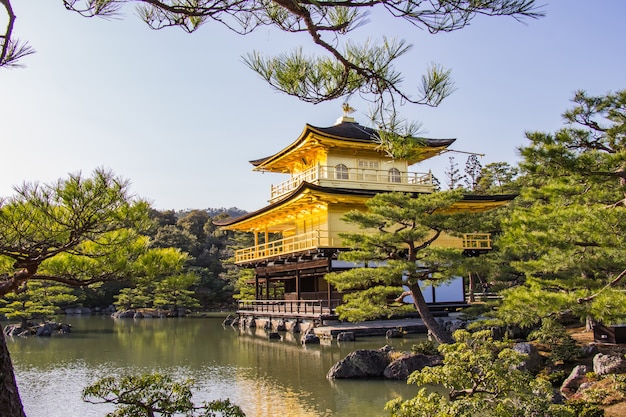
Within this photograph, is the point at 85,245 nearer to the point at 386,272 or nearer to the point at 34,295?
the point at 386,272

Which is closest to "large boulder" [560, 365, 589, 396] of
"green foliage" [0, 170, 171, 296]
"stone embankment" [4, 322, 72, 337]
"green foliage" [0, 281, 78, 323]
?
"green foliage" [0, 170, 171, 296]

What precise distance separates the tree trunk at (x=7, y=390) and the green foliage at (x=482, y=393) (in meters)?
3.07

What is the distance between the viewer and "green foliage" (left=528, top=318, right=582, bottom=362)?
30.3 ft

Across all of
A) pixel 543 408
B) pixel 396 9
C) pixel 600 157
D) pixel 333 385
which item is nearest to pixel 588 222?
pixel 600 157

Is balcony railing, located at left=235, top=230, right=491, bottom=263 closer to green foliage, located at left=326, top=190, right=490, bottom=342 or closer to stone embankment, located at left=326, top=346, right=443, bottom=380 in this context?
green foliage, located at left=326, top=190, right=490, bottom=342

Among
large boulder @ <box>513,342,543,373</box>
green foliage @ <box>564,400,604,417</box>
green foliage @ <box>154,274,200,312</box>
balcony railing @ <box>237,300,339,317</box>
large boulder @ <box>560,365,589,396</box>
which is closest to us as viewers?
green foliage @ <box>564,400,604,417</box>

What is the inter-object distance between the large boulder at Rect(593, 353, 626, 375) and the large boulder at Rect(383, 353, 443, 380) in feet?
8.57

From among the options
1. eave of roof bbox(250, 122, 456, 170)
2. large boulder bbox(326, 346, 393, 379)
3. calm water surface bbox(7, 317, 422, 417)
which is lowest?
calm water surface bbox(7, 317, 422, 417)

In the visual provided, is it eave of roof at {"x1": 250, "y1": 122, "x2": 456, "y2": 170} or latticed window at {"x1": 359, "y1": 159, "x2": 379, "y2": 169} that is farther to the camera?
latticed window at {"x1": 359, "y1": 159, "x2": 379, "y2": 169}

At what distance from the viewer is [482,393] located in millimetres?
5926

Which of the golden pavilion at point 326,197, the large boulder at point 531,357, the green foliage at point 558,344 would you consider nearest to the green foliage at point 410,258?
the green foliage at point 558,344

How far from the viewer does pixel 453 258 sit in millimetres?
11859

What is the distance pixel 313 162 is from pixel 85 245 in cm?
1558

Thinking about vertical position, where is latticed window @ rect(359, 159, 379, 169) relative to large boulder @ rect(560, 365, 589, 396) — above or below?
above
